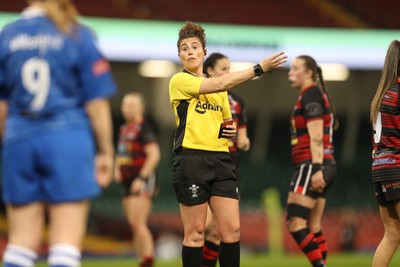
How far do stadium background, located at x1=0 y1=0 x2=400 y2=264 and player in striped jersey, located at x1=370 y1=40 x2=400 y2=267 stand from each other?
10.7 meters

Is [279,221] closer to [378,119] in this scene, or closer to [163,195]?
[163,195]

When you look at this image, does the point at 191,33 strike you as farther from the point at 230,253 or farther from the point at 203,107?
the point at 230,253

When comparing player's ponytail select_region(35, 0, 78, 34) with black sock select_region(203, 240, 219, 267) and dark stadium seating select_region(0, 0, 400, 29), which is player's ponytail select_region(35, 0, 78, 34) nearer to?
black sock select_region(203, 240, 219, 267)

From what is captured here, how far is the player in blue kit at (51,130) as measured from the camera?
4.65 metres

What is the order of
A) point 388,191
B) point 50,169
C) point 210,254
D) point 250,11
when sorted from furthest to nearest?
point 250,11 → point 210,254 → point 388,191 → point 50,169

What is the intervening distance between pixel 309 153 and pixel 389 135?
163 centimetres

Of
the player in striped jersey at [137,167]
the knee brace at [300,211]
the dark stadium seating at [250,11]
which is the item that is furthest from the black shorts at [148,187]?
the dark stadium seating at [250,11]

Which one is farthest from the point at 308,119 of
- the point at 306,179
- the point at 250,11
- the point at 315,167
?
the point at 250,11

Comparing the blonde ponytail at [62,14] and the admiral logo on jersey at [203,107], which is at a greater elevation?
the admiral logo on jersey at [203,107]

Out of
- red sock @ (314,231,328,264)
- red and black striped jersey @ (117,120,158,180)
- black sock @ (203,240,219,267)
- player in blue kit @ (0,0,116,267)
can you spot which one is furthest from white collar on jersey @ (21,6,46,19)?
red and black striped jersey @ (117,120,158,180)

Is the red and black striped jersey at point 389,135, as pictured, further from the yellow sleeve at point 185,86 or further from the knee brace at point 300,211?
the yellow sleeve at point 185,86

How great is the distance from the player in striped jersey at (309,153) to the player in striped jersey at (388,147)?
4.23ft

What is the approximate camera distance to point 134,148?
11.8m

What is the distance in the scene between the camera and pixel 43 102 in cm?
A: 469
